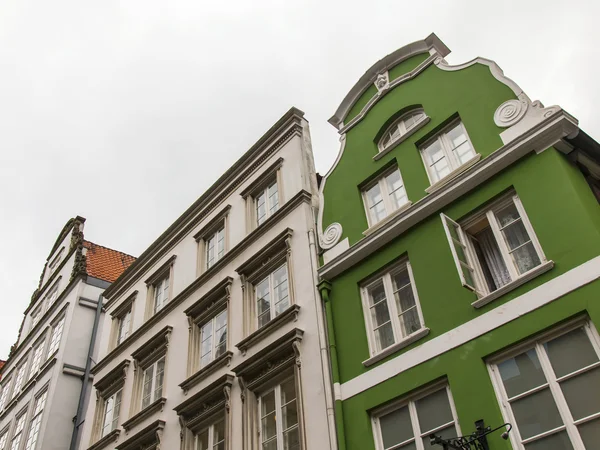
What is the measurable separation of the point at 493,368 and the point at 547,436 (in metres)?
1.53

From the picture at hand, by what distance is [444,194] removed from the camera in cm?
1265

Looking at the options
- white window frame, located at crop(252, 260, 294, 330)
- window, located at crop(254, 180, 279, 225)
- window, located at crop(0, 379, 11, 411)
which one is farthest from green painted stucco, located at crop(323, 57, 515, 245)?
window, located at crop(0, 379, 11, 411)

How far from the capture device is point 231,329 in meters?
16.8

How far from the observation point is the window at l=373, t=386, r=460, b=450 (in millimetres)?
10541

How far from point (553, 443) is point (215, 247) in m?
13.6

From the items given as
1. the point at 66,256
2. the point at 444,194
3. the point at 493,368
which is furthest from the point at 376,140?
the point at 66,256

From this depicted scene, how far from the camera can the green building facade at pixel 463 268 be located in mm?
9594

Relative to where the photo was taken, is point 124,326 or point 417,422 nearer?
point 417,422

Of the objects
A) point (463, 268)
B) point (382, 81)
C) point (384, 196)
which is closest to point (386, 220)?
point (384, 196)

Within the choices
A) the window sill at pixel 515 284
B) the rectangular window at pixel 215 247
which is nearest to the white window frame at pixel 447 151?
the window sill at pixel 515 284

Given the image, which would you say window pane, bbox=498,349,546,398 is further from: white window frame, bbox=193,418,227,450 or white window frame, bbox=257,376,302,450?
white window frame, bbox=193,418,227,450

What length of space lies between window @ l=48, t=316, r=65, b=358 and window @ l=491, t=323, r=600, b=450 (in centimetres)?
2137

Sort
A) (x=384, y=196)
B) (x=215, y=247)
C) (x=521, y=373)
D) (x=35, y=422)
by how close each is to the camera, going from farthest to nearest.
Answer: (x=35, y=422) → (x=215, y=247) → (x=384, y=196) → (x=521, y=373)

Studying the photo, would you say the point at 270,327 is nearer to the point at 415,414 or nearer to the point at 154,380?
the point at 415,414
